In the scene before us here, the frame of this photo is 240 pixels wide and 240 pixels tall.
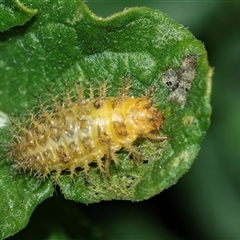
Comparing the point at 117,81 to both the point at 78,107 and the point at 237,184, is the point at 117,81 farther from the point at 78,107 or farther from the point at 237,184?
the point at 237,184

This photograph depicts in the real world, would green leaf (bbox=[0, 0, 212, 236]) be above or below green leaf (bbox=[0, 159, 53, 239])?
above

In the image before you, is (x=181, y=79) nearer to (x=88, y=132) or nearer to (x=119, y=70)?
(x=119, y=70)

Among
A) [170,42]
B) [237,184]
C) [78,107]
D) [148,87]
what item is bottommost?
[237,184]

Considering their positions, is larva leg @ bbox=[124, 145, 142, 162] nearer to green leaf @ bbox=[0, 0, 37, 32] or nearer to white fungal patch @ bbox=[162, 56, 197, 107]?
white fungal patch @ bbox=[162, 56, 197, 107]

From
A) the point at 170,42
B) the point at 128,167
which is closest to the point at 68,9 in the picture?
the point at 170,42

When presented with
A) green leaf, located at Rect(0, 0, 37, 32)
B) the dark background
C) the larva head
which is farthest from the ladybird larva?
the dark background

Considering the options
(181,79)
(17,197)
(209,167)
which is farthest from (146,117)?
(209,167)

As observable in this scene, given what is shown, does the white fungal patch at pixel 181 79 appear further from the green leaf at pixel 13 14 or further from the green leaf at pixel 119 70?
the green leaf at pixel 13 14
